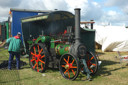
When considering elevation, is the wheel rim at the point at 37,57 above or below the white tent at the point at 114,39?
below

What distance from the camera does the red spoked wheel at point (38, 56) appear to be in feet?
18.8

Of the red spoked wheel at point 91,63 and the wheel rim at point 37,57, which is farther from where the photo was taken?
the wheel rim at point 37,57

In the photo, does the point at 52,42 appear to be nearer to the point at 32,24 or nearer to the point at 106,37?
the point at 32,24

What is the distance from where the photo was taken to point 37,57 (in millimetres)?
6016

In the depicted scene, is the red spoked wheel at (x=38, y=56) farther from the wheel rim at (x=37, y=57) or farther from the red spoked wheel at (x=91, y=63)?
the red spoked wheel at (x=91, y=63)

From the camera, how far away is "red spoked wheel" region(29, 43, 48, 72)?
572 cm

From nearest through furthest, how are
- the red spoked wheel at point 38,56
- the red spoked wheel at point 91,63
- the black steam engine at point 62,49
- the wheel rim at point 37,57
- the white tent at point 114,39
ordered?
1. the black steam engine at point 62,49
2. the red spoked wheel at point 91,63
3. the red spoked wheel at point 38,56
4. the wheel rim at point 37,57
5. the white tent at point 114,39

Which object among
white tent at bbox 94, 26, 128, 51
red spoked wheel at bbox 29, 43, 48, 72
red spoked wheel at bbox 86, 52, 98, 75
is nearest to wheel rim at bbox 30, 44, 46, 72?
red spoked wheel at bbox 29, 43, 48, 72

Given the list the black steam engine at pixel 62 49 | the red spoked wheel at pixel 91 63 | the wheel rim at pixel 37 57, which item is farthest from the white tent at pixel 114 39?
the wheel rim at pixel 37 57

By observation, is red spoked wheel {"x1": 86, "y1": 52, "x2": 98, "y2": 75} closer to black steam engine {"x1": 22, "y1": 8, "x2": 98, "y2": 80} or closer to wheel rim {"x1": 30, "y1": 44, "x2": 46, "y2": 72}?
black steam engine {"x1": 22, "y1": 8, "x2": 98, "y2": 80}

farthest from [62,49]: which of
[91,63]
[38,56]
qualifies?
[91,63]

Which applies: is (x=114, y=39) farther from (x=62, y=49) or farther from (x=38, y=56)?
(x=38, y=56)

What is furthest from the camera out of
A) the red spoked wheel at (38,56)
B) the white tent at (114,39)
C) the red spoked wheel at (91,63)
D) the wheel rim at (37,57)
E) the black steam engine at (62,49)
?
the white tent at (114,39)

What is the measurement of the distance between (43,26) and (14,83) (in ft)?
12.6
